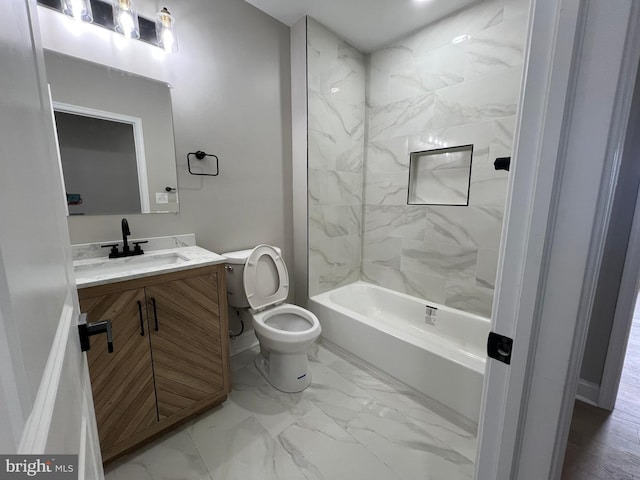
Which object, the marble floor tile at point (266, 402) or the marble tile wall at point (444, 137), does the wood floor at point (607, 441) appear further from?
the marble floor tile at point (266, 402)

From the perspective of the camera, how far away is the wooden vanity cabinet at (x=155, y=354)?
46.2 inches

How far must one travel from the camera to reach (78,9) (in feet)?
4.27

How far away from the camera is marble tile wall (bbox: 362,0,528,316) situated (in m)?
1.82

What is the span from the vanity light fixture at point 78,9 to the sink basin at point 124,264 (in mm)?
1223

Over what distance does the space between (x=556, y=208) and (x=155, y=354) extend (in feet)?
5.40

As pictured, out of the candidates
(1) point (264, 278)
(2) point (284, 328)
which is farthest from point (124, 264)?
(2) point (284, 328)

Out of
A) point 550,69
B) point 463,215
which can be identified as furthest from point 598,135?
point 463,215

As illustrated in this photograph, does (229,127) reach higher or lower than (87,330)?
higher

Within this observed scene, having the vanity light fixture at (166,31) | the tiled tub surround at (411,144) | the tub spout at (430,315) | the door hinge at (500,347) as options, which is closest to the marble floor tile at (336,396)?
the tiled tub surround at (411,144)

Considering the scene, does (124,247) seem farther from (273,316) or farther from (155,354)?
(273,316)

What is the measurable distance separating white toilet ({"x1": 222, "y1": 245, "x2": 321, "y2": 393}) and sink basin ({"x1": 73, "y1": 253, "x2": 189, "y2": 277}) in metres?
0.36

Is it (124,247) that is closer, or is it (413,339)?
(124,247)

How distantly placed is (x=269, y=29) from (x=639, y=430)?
3529 mm

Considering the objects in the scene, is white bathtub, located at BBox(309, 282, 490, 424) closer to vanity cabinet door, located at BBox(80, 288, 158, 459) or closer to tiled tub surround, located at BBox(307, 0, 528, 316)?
tiled tub surround, located at BBox(307, 0, 528, 316)
